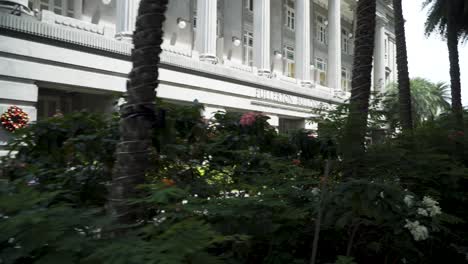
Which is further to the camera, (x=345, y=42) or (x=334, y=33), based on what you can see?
(x=345, y=42)

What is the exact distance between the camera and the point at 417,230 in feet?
10.9

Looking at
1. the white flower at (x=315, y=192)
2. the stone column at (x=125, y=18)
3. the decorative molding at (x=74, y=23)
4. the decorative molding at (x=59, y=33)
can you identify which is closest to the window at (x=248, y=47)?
the decorative molding at (x=74, y=23)

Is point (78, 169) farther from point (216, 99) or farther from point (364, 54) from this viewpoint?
point (216, 99)

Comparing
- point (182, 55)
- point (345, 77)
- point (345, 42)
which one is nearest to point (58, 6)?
point (182, 55)

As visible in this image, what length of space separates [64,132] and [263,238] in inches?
86.2

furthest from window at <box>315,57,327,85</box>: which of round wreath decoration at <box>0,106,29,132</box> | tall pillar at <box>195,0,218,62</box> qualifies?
round wreath decoration at <box>0,106,29,132</box>

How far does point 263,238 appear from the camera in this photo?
3.44 metres

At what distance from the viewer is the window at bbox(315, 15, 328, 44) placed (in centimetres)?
3484

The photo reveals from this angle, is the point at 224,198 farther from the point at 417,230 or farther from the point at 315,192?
the point at 417,230

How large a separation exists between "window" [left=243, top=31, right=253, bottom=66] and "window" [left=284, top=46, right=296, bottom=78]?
13.8 feet

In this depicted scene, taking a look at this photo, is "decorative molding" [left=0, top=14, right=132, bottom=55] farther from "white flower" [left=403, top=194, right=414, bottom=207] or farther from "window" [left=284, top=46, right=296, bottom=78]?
"window" [left=284, top=46, right=296, bottom=78]

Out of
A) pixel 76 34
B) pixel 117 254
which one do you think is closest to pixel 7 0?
pixel 76 34

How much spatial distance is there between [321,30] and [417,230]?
34.0 metres

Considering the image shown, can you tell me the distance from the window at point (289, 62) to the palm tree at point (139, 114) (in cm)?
2734
